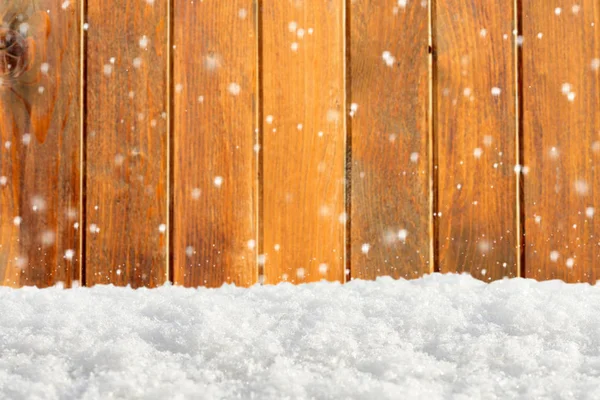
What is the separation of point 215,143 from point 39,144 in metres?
0.37

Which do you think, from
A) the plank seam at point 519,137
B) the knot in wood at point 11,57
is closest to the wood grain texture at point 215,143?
the knot in wood at point 11,57

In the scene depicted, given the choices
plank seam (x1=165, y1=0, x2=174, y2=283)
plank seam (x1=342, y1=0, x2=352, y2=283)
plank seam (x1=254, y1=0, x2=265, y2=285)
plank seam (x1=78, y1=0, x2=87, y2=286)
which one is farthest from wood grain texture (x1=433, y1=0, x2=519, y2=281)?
plank seam (x1=78, y1=0, x2=87, y2=286)

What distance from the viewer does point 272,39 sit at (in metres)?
1.31

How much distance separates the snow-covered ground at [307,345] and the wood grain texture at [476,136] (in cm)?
23

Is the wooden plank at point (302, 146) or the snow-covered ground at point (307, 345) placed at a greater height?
the wooden plank at point (302, 146)

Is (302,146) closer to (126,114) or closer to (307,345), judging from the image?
(126,114)

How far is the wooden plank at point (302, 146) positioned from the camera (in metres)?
1.30

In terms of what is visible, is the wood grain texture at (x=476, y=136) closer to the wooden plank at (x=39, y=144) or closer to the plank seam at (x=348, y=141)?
the plank seam at (x=348, y=141)

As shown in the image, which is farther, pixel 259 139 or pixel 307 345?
pixel 259 139

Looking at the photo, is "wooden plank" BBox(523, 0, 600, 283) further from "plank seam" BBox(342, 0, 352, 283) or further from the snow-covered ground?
"plank seam" BBox(342, 0, 352, 283)

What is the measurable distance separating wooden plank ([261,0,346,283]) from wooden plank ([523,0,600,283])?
409 mm

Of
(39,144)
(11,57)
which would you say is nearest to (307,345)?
(39,144)

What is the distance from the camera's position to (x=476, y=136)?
131cm

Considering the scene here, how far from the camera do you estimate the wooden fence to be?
1.30 m
